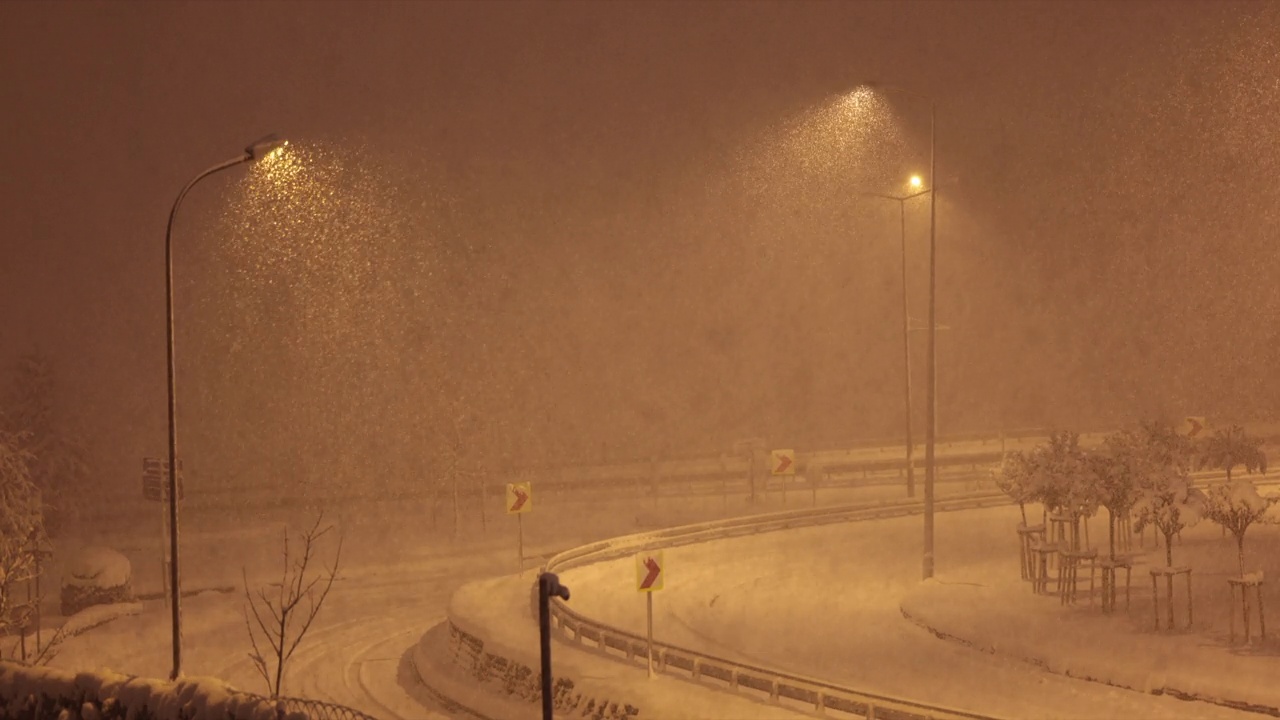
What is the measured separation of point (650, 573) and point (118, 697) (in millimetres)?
9886

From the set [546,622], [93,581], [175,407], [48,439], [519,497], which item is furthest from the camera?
[48,439]

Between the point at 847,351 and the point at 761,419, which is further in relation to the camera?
the point at 847,351

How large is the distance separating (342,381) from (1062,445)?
78795 mm

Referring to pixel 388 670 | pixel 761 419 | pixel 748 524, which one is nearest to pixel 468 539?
pixel 748 524

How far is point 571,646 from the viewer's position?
2291cm

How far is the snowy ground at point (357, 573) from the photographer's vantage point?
83.1ft

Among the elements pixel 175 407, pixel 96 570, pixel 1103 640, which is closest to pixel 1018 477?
pixel 1103 640

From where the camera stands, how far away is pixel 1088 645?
21.5 metres

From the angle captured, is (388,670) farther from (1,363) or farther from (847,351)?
(1,363)

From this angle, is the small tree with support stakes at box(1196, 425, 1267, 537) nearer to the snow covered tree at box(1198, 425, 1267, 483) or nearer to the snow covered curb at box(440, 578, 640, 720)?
the snow covered tree at box(1198, 425, 1267, 483)

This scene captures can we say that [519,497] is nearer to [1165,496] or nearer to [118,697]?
[1165,496]

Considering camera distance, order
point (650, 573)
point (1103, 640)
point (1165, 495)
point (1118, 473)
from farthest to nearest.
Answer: point (1118, 473) → point (1165, 495) → point (1103, 640) → point (650, 573)

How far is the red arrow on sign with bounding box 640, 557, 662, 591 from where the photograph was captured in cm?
2012

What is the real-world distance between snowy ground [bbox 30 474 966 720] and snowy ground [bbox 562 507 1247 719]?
187 inches
